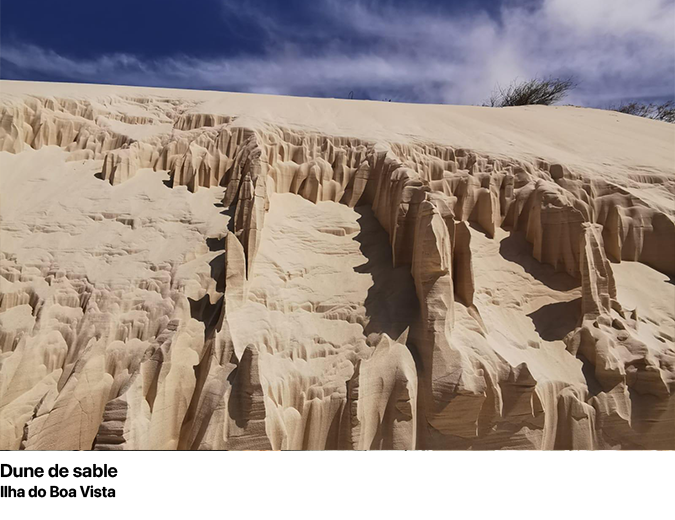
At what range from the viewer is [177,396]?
813 centimetres

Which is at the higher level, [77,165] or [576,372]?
[77,165]

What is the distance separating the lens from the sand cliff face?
8.09 m

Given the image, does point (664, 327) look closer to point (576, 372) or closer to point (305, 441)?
point (576, 372)

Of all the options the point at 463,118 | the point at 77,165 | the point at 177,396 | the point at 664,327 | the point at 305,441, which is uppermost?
the point at 463,118

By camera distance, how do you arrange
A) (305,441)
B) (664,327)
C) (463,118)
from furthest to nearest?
(463,118) → (664,327) → (305,441)

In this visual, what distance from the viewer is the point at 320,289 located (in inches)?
385

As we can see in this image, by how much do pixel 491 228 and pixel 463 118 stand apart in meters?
7.40

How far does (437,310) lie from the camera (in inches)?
343

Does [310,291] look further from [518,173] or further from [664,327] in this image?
[664,327]

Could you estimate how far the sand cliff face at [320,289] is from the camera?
8086 millimetres
